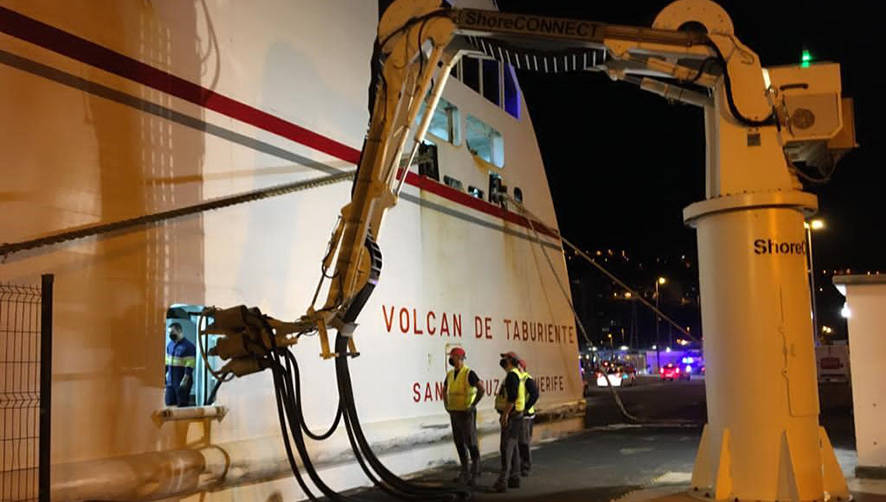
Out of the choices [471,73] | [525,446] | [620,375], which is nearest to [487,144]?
[471,73]

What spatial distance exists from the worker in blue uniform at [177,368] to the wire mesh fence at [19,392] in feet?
4.96

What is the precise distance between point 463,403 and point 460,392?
128 millimetres

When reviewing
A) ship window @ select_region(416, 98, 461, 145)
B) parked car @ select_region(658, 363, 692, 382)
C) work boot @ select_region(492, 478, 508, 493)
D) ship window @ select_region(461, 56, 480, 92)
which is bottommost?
parked car @ select_region(658, 363, 692, 382)

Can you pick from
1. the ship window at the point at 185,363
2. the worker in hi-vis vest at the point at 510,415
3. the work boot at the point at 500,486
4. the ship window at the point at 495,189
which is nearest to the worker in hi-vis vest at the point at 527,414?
the worker in hi-vis vest at the point at 510,415

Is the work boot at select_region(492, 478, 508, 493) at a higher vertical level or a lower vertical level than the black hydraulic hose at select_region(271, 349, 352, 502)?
lower

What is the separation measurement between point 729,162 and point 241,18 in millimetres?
5214

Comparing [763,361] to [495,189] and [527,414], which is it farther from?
[495,189]

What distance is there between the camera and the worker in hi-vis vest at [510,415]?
923 cm

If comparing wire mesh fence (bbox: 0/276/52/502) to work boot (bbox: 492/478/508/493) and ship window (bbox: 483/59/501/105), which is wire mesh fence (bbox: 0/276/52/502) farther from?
ship window (bbox: 483/59/501/105)

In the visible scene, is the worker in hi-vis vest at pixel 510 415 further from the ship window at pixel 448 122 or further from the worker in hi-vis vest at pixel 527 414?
the ship window at pixel 448 122

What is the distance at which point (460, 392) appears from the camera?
30.0 ft

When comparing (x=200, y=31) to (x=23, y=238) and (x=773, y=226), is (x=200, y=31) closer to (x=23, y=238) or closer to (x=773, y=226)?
(x=23, y=238)

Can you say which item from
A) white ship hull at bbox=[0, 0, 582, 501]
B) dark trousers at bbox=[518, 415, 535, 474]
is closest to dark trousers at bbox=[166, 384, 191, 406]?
white ship hull at bbox=[0, 0, 582, 501]

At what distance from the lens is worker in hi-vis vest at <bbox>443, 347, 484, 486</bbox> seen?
915 centimetres
